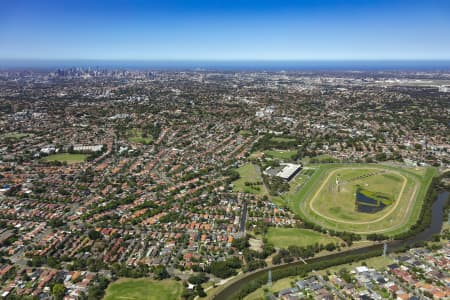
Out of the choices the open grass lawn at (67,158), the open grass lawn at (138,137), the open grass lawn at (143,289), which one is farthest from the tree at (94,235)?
the open grass lawn at (138,137)

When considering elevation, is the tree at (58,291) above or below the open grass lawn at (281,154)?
below

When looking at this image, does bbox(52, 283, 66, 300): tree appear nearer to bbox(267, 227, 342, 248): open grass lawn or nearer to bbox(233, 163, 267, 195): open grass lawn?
bbox(267, 227, 342, 248): open grass lawn

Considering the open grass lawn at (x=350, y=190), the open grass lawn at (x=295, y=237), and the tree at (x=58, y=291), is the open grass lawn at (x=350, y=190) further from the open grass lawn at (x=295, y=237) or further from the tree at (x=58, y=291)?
the tree at (x=58, y=291)

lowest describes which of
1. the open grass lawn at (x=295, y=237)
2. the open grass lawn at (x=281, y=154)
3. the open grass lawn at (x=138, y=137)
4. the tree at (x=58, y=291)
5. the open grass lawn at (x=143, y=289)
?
the open grass lawn at (x=143, y=289)

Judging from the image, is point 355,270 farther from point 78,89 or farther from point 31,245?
point 78,89

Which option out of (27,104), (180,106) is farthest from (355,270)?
(27,104)

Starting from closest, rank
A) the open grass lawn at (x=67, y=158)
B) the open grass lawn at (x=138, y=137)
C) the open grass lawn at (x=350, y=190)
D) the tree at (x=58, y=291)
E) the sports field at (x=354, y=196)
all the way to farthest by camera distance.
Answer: the tree at (x=58, y=291), the sports field at (x=354, y=196), the open grass lawn at (x=350, y=190), the open grass lawn at (x=67, y=158), the open grass lawn at (x=138, y=137)
